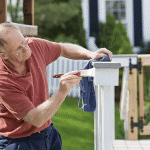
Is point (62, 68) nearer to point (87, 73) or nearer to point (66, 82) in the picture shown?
point (87, 73)

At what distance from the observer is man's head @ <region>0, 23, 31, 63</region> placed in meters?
1.52

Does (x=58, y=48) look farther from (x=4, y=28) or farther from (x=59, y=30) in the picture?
(x=59, y=30)

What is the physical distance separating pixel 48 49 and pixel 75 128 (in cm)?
Result: 279

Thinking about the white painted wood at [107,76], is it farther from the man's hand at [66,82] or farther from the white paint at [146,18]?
the white paint at [146,18]

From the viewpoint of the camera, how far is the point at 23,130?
5.45 feet

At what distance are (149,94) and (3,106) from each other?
5.23 m

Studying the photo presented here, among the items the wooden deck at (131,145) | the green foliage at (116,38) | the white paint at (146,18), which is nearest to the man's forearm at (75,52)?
the wooden deck at (131,145)

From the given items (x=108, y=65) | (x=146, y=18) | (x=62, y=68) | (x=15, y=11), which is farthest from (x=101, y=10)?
(x=108, y=65)

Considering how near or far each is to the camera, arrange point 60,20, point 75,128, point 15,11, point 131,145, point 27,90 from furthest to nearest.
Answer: point 15,11
point 60,20
point 75,128
point 131,145
point 27,90

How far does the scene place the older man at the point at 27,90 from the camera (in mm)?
Answer: 1494

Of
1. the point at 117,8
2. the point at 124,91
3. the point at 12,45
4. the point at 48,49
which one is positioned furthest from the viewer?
the point at 117,8

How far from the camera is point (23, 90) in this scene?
5.20ft

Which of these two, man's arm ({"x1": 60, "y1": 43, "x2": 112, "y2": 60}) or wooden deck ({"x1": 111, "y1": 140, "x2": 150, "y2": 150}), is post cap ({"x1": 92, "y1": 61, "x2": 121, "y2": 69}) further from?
wooden deck ({"x1": 111, "y1": 140, "x2": 150, "y2": 150})

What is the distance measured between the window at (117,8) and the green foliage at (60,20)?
1587mm
